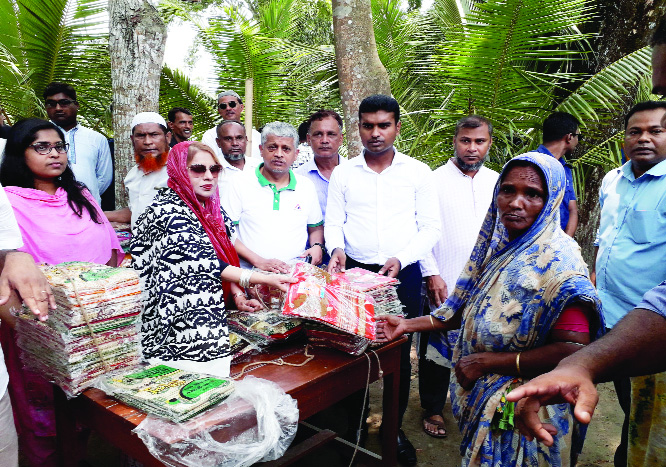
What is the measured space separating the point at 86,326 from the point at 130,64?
2.51 m

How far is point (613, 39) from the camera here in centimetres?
579

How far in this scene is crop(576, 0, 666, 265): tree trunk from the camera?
554 cm

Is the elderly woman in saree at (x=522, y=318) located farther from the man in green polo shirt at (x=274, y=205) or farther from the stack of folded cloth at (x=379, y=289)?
the man in green polo shirt at (x=274, y=205)

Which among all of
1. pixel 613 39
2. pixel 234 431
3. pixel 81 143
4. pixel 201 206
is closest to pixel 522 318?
pixel 234 431

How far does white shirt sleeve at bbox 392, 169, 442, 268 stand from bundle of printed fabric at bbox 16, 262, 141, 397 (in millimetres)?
1642

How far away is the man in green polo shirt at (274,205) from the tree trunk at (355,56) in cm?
123

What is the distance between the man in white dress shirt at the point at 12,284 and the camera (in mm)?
1438

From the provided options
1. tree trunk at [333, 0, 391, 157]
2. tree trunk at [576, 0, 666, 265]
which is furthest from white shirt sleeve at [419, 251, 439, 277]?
tree trunk at [576, 0, 666, 265]

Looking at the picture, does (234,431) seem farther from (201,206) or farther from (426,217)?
(426,217)

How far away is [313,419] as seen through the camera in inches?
132

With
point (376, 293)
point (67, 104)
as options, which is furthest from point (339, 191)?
point (67, 104)

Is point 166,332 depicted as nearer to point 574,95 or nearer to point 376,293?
point 376,293

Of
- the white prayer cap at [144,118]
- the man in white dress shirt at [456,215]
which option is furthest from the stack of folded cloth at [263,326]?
the white prayer cap at [144,118]

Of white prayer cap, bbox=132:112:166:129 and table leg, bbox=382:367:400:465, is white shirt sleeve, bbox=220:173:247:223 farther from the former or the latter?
table leg, bbox=382:367:400:465
